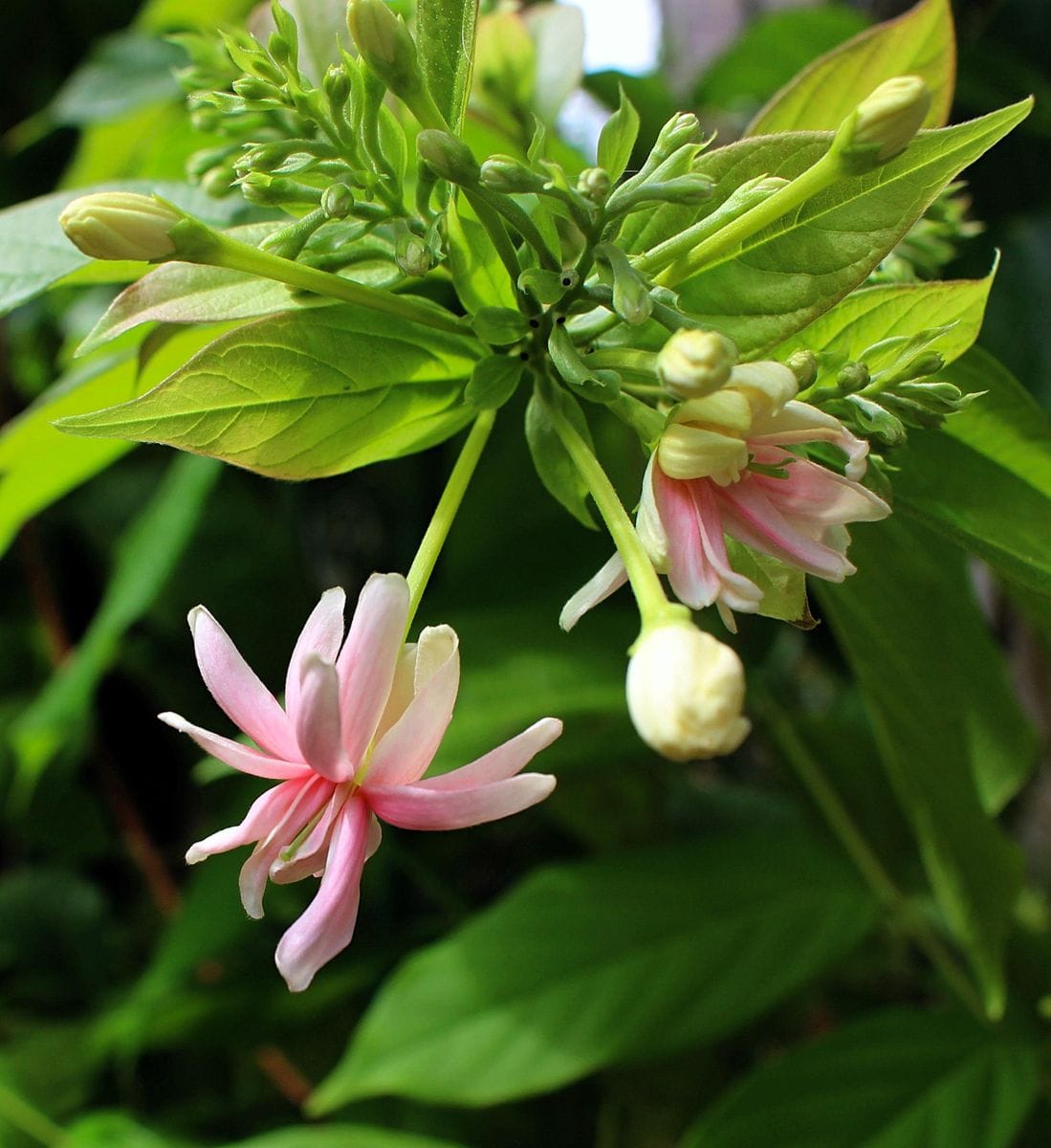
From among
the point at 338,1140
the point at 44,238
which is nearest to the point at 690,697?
the point at 44,238

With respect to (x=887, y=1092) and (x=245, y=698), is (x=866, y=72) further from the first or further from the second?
(x=887, y=1092)

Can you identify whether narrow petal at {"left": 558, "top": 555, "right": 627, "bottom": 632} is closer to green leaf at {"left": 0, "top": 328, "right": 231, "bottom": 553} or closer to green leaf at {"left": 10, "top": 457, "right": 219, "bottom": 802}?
green leaf at {"left": 0, "top": 328, "right": 231, "bottom": 553}

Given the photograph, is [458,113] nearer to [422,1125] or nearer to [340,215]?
[340,215]

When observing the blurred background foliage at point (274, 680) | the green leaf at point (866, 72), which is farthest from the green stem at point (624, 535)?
the blurred background foliage at point (274, 680)

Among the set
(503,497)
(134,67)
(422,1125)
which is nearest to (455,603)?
(503,497)

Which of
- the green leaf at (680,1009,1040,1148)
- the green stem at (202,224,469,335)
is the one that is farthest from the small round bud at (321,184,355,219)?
the green leaf at (680,1009,1040,1148)
